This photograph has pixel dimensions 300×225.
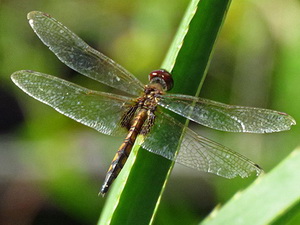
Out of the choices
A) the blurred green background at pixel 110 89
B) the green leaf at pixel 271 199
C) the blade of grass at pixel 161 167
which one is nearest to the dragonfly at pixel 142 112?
the blade of grass at pixel 161 167

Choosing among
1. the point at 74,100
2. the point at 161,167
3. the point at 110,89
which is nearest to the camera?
the point at 161,167

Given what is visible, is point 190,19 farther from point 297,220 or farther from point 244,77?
point 244,77

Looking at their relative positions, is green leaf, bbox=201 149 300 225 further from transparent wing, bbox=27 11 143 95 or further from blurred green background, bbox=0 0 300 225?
blurred green background, bbox=0 0 300 225

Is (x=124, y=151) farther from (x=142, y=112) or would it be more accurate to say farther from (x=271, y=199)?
(x=271, y=199)

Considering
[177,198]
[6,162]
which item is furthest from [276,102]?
[6,162]

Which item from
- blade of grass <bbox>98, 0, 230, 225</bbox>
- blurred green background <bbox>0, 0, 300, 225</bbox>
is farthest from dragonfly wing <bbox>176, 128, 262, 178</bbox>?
blurred green background <bbox>0, 0, 300, 225</bbox>

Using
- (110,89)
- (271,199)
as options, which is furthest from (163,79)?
(110,89)
